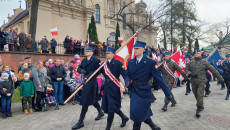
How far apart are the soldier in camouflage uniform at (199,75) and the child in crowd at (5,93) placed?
6372 millimetres

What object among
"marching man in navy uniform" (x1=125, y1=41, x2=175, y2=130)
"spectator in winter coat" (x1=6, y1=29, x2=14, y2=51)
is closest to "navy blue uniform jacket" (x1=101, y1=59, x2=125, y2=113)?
"marching man in navy uniform" (x1=125, y1=41, x2=175, y2=130)

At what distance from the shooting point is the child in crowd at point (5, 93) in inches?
243

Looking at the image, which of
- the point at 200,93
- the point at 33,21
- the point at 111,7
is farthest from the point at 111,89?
the point at 111,7

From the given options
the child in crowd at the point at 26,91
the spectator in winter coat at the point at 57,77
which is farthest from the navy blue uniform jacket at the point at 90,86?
the child in crowd at the point at 26,91

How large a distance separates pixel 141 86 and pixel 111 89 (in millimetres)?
1143

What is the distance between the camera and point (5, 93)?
618 cm

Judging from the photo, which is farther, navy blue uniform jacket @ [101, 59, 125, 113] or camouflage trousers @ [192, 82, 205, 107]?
camouflage trousers @ [192, 82, 205, 107]

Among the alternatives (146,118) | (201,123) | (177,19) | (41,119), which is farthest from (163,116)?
(177,19)

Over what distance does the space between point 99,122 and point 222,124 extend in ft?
11.6

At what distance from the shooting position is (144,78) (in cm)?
362

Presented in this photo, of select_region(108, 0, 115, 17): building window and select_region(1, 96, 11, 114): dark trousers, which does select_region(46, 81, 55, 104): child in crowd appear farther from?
select_region(108, 0, 115, 17): building window

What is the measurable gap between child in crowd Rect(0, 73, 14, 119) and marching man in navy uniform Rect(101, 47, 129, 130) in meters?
3.87

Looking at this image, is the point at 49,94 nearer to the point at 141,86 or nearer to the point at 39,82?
the point at 39,82

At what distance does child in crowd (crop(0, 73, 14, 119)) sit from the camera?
20.3ft
